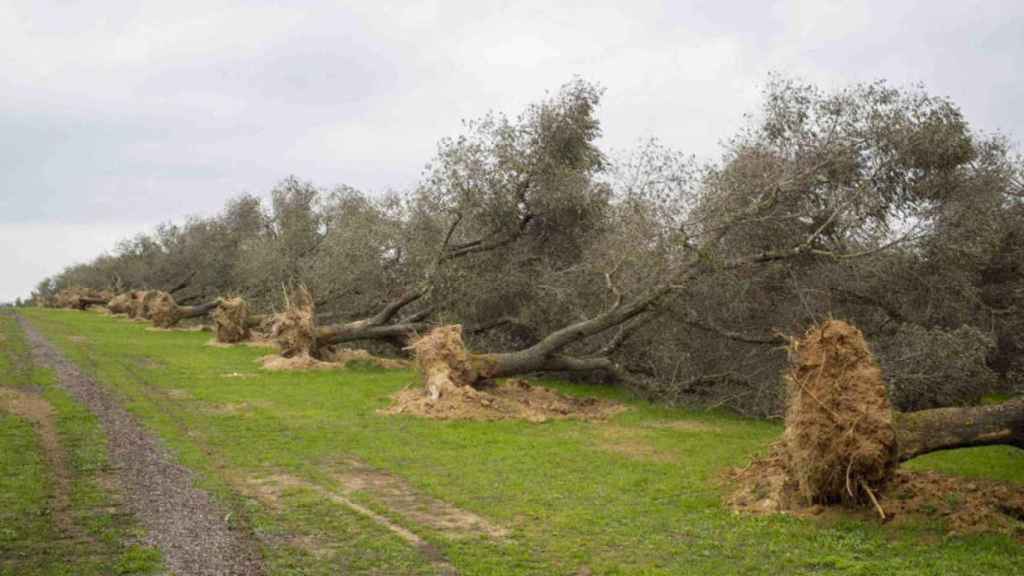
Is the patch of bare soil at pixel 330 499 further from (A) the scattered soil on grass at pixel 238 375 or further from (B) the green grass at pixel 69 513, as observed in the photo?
(A) the scattered soil on grass at pixel 238 375

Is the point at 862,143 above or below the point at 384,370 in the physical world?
above

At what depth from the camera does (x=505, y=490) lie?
10516 millimetres

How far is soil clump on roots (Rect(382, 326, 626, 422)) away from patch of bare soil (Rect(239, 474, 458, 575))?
592 centimetres

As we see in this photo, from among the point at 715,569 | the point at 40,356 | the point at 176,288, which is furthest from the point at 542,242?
the point at 176,288

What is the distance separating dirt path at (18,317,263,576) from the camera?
23.1 feet

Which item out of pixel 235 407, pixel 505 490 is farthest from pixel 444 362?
pixel 505 490

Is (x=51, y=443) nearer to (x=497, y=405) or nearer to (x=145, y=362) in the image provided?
(x=497, y=405)

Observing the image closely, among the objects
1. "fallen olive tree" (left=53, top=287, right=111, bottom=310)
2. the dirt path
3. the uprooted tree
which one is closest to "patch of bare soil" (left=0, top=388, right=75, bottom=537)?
the dirt path

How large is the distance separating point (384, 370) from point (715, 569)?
18.5m

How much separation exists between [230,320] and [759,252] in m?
22.9

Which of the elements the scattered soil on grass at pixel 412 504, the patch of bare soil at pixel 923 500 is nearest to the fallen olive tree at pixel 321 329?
the scattered soil on grass at pixel 412 504

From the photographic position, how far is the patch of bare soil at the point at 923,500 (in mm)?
8609

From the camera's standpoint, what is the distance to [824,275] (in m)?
17.6

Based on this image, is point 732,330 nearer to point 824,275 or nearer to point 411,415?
point 824,275
